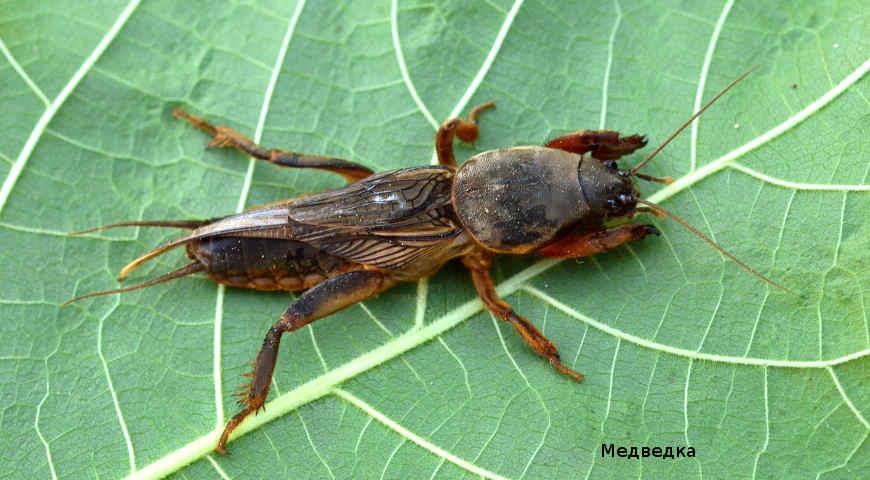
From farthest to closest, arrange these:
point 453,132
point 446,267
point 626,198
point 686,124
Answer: point 446,267 → point 453,132 → point 686,124 → point 626,198

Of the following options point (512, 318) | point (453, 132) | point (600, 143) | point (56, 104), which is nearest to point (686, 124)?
point (600, 143)

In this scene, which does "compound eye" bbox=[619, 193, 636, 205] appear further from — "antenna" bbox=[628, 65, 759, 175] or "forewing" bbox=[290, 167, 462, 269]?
"forewing" bbox=[290, 167, 462, 269]

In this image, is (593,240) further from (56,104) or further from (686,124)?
(56,104)

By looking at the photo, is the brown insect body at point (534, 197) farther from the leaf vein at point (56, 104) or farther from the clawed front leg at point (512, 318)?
the leaf vein at point (56, 104)

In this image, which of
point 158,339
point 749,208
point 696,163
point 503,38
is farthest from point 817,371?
point 158,339

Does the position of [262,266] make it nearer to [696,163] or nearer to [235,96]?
[235,96]

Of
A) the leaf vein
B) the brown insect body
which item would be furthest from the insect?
the leaf vein

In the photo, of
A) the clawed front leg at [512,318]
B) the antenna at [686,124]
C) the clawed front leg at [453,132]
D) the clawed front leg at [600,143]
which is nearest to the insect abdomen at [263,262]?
the clawed front leg at [512,318]
